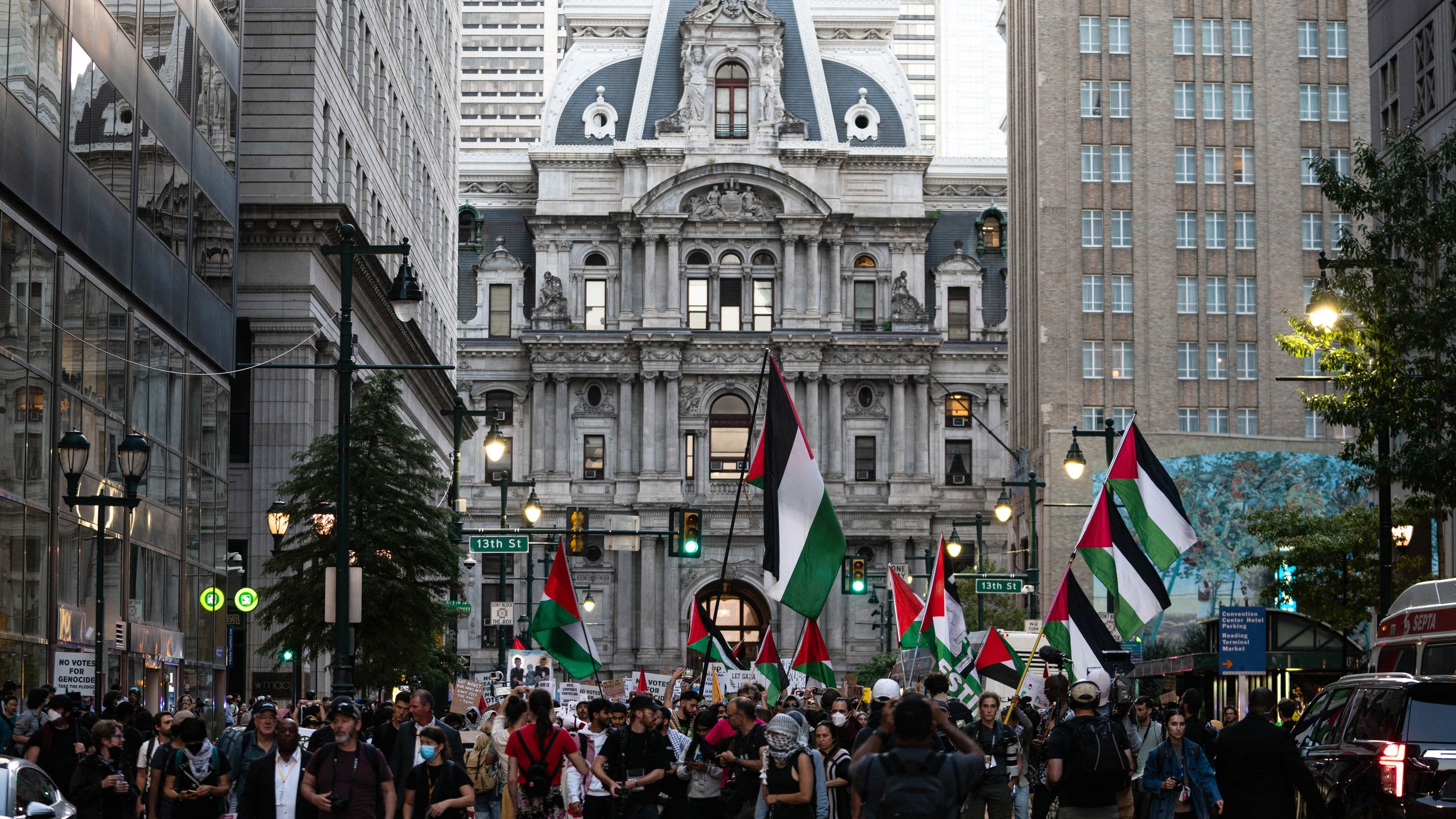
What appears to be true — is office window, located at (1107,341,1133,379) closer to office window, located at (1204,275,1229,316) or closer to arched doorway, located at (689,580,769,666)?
office window, located at (1204,275,1229,316)

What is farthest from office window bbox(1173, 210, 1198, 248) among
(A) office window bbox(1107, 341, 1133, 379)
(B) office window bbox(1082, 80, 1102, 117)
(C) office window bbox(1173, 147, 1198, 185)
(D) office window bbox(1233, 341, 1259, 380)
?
(B) office window bbox(1082, 80, 1102, 117)

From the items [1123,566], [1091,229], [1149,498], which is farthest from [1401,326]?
[1091,229]

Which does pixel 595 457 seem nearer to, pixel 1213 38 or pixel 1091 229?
pixel 1091 229

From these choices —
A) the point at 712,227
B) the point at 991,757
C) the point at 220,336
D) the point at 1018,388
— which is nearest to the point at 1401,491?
the point at 220,336

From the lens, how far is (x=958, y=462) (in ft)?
300

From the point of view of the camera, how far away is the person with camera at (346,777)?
14.5 m

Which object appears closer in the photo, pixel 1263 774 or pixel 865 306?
pixel 1263 774

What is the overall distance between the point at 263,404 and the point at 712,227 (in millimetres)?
48710

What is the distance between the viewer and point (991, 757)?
1870 centimetres

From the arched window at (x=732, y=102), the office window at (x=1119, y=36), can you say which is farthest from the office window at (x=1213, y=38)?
the arched window at (x=732, y=102)

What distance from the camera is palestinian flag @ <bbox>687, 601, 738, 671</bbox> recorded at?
3089 centimetres

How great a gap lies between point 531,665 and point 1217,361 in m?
30.0

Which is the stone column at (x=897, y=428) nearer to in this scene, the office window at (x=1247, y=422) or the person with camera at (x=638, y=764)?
the office window at (x=1247, y=422)

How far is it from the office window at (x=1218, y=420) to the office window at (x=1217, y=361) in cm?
126
